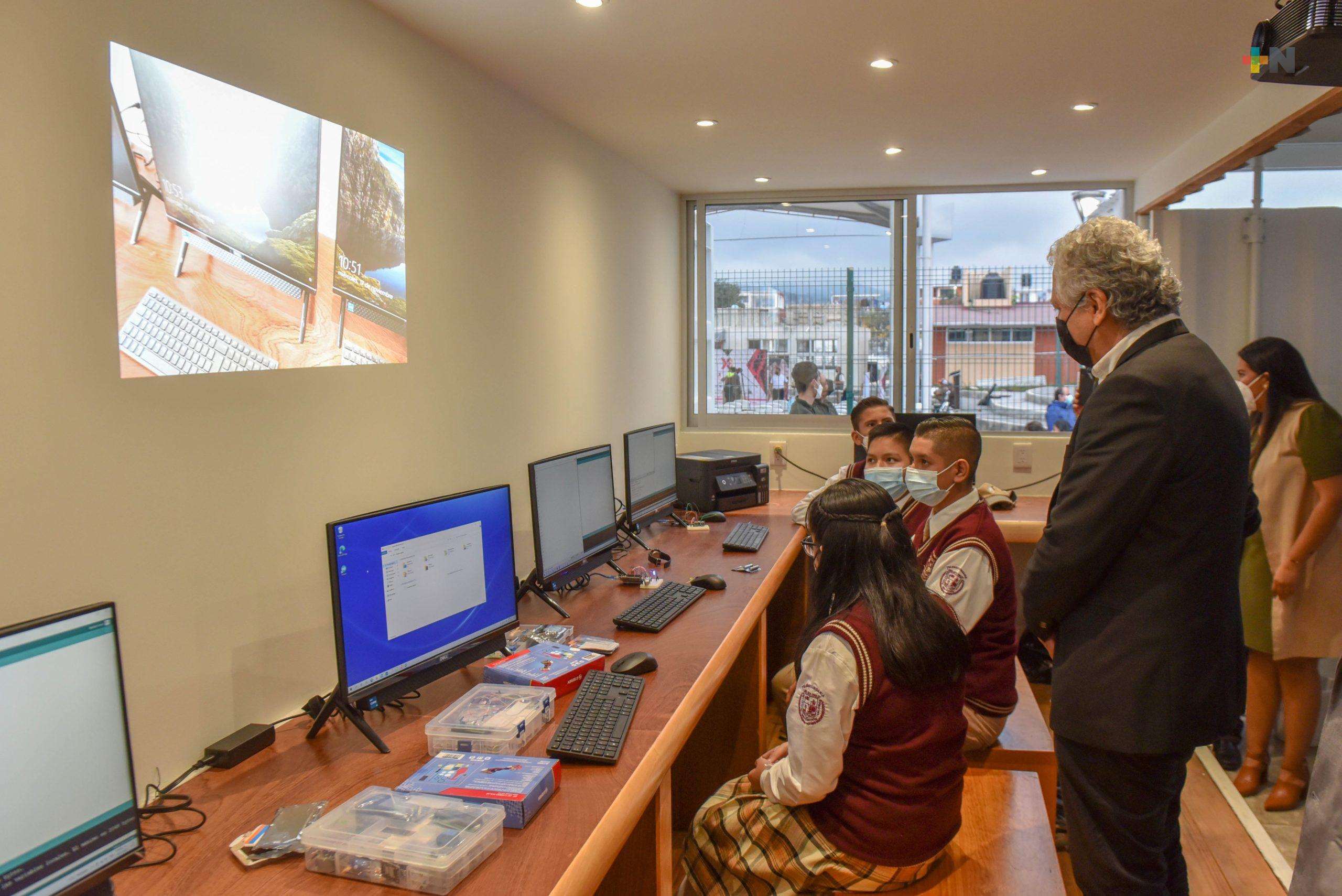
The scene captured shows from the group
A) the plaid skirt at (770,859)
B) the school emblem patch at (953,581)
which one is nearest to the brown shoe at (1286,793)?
the school emblem patch at (953,581)

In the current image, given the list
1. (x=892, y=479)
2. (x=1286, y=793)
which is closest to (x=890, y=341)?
(x=892, y=479)

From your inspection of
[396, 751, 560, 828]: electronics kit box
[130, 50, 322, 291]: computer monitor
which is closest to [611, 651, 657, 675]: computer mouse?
[396, 751, 560, 828]: electronics kit box

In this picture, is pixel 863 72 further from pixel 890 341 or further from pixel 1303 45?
pixel 890 341

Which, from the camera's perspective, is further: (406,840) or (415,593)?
(415,593)

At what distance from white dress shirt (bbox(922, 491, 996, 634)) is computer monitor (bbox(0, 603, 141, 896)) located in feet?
5.40

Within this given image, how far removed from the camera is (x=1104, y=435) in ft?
5.38

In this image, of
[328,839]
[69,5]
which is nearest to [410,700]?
[328,839]

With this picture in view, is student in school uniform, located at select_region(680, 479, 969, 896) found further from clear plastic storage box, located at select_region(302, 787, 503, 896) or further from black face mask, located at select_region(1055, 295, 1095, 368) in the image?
clear plastic storage box, located at select_region(302, 787, 503, 896)

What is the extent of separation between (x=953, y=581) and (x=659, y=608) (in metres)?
0.81

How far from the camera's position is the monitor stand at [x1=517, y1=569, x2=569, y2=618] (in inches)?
96.6

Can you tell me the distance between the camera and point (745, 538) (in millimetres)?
3385

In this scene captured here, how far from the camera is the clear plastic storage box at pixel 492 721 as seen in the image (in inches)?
61.0

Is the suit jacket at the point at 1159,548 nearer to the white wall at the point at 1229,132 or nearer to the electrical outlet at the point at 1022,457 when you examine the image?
the white wall at the point at 1229,132

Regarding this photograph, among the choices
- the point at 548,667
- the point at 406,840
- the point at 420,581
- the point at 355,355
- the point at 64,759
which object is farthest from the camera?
the point at 355,355
